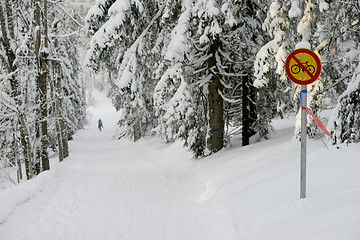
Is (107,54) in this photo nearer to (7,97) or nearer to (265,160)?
(7,97)

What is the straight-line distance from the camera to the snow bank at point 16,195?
592cm

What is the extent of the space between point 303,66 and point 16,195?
661cm

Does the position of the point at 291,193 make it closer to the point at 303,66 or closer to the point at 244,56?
the point at 303,66

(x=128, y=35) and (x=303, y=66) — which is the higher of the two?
(x=128, y=35)

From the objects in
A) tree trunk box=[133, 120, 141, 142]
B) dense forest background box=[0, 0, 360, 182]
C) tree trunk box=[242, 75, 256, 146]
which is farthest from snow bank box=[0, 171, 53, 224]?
tree trunk box=[133, 120, 141, 142]

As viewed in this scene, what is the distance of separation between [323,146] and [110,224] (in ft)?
16.8

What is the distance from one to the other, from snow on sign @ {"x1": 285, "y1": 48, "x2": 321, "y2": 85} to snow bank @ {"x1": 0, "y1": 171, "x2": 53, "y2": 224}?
18.9ft

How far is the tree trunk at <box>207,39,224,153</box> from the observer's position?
34.5 ft

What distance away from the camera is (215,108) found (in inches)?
419

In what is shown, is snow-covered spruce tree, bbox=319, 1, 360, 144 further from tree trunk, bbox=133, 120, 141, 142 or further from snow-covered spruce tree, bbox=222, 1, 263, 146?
tree trunk, bbox=133, 120, 141, 142

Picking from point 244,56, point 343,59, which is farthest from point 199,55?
point 343,59

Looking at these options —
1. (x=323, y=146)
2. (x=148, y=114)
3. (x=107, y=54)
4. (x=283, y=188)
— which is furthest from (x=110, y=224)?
(x=148, y=114)

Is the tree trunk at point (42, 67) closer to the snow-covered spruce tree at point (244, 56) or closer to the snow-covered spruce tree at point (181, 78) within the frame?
the snow-covered spruce tree at point (181, 78)

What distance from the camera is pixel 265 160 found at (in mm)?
7660
